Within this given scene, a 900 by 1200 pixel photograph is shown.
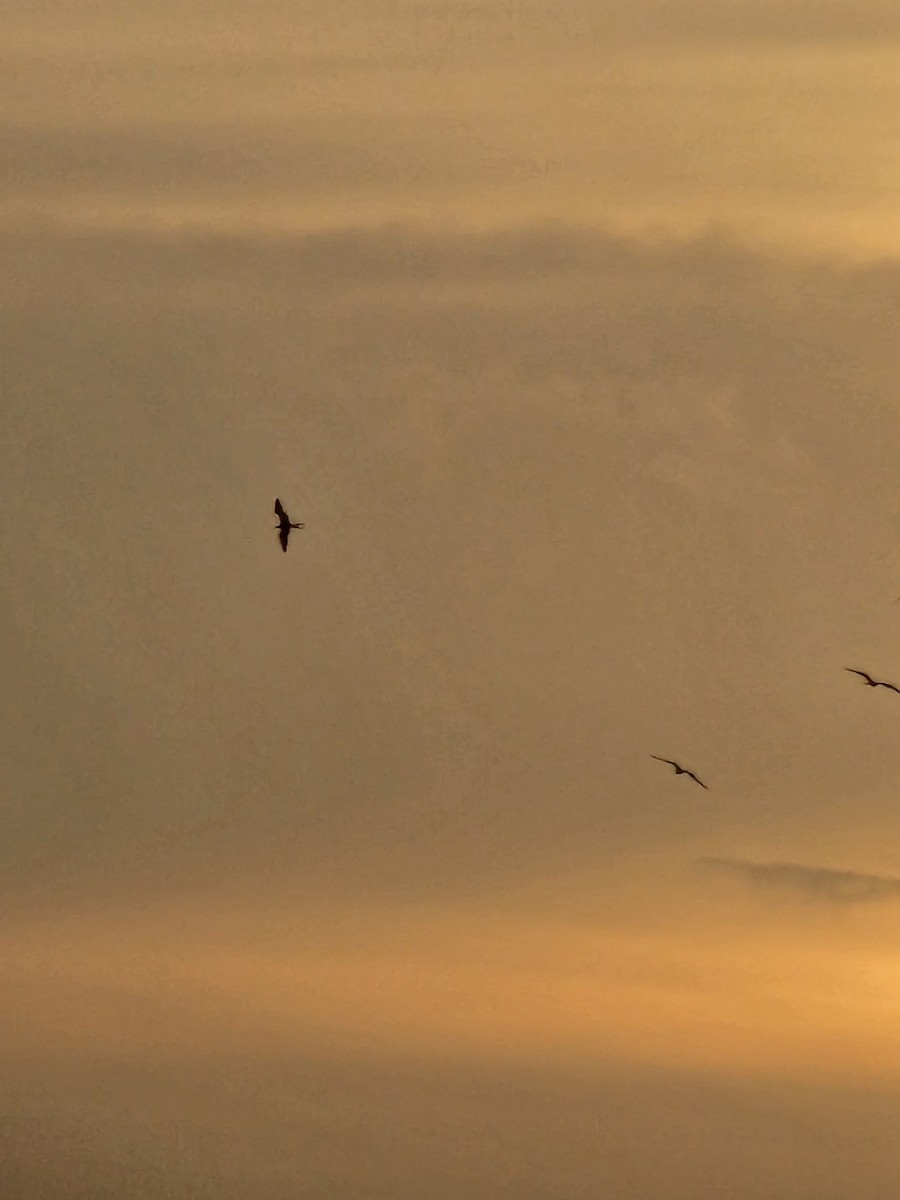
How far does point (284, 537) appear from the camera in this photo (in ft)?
486

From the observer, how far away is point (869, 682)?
469 ft

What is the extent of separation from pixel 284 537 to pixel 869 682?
29.7 metres
